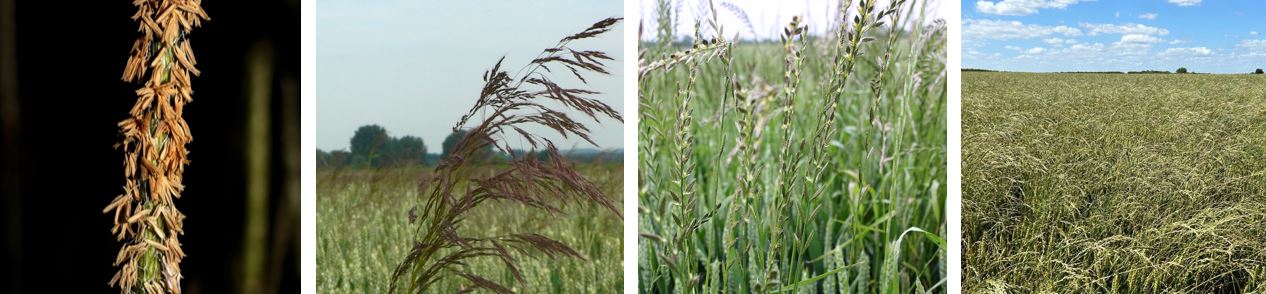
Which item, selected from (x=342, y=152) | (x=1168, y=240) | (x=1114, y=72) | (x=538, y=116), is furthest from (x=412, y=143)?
(x=1114, y=72)

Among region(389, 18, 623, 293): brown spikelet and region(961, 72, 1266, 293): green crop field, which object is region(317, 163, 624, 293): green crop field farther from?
region(961, 72, 1266, 293): green crop field

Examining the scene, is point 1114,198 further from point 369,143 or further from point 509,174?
point 369,143

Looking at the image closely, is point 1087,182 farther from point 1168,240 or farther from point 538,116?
point 538,116

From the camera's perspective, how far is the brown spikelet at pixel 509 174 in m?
1.52

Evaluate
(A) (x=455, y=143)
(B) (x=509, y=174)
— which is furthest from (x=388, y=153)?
(B) (x=509, y=174)

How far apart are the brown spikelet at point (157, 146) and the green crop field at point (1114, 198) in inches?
79.6

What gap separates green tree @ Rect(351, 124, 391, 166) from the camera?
5.24ft

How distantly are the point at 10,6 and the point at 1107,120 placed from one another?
3649mm

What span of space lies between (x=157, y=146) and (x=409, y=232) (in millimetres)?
495

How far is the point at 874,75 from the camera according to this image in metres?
1.58

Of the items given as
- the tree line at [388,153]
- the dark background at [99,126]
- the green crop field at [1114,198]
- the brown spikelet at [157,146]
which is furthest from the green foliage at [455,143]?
the green crop field at [1114,198]

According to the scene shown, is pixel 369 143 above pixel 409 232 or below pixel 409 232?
above

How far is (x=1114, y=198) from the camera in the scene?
8.39ft

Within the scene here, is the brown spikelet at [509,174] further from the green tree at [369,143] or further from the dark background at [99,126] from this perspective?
the dark background at [99,126]
